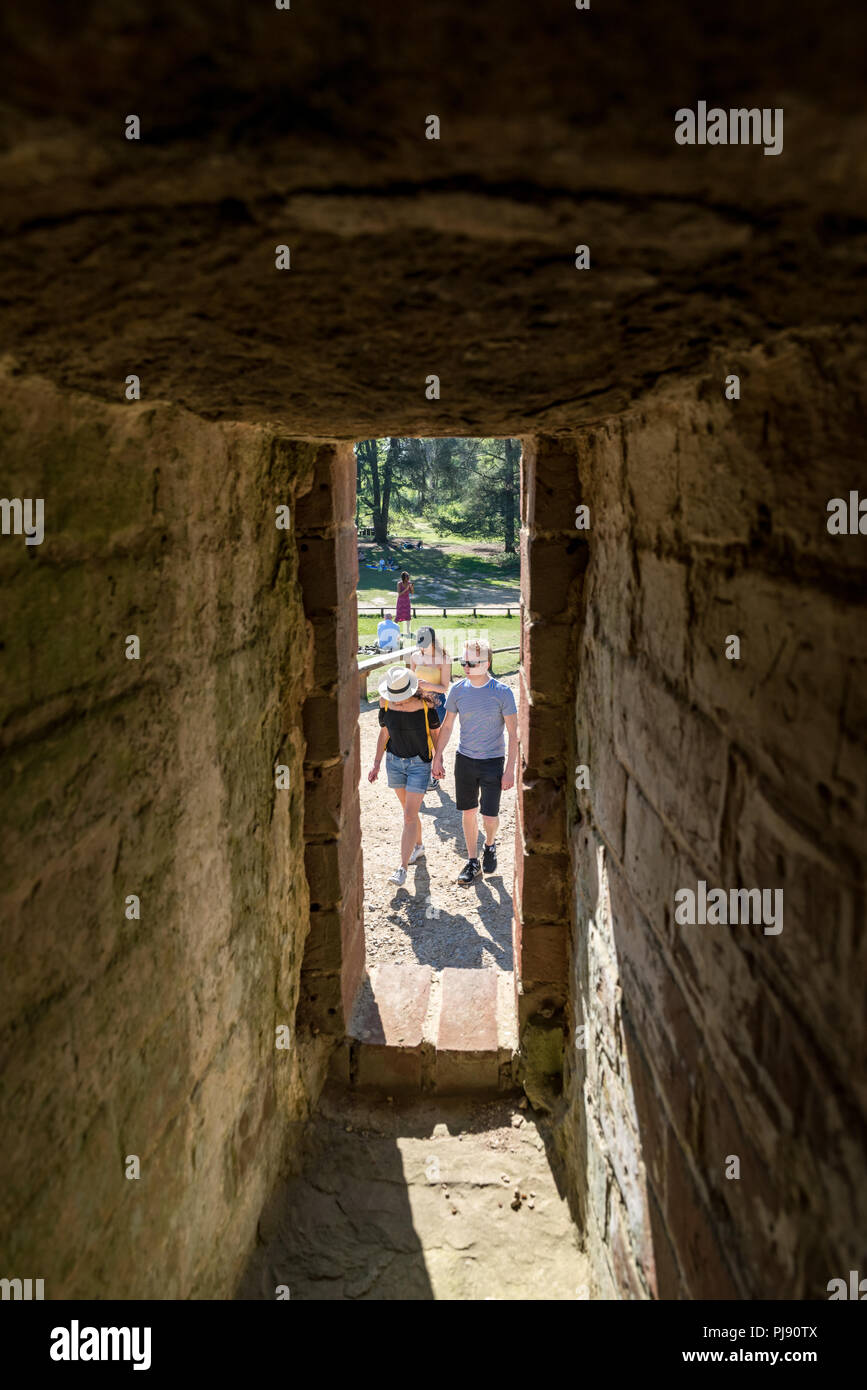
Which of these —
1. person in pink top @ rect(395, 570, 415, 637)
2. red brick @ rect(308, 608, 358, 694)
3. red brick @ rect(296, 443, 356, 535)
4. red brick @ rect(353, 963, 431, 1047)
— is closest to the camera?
red brick @ rect(296, 443, 356, 535)

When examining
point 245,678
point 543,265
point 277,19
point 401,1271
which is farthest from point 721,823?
point 401,1271

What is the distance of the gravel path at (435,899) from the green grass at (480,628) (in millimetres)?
6018

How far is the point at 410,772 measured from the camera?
5387 millimetres

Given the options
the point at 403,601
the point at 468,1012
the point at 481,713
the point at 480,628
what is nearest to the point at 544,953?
the point at 468,1012

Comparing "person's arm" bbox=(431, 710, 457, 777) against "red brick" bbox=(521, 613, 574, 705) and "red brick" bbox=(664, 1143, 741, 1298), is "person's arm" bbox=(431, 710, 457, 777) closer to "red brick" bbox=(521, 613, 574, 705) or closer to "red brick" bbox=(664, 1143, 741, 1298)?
"red brick" bbox=(521, 613, 574, 705)

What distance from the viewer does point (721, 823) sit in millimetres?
1248

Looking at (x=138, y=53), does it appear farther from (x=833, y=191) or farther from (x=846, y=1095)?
(x=846, y=1095)

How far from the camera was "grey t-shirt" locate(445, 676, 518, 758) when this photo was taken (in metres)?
5.11

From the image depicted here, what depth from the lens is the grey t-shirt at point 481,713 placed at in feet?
16.8

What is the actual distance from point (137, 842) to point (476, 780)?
12.8ft

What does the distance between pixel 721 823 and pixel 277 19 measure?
1128mm

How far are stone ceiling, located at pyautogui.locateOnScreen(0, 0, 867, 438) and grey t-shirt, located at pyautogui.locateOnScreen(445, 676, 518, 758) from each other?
4.11 metres

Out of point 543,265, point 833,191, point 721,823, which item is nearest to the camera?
point 833,191

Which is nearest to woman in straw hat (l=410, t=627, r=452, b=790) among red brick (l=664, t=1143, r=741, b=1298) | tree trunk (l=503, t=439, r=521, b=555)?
red brick (l=664, t=1143, r=741, b=1298)
